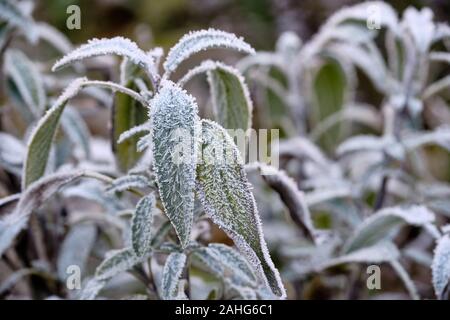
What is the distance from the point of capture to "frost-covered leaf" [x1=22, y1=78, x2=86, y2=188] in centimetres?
85

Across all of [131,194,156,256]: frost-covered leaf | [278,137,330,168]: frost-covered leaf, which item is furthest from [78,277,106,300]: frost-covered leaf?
[278,137,330,168]: frost-covered leaf

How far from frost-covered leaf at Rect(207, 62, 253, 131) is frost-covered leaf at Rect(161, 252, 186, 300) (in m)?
0.24

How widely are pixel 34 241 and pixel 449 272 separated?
2.69 ft

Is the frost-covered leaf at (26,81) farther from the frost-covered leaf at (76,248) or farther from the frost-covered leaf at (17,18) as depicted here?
the frost-covered leaf at (76,248)

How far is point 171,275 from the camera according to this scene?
2.75 feet

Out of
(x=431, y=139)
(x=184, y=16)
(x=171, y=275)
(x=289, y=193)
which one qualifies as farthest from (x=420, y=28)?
(x=184, y=16)

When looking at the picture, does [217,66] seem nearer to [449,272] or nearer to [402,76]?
[449,272]

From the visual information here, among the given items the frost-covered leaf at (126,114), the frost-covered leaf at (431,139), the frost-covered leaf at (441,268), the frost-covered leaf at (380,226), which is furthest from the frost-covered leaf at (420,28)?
the frost-covered leaf at (126,114)

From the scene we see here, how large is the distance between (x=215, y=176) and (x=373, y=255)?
471mm

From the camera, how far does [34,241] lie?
1.29m

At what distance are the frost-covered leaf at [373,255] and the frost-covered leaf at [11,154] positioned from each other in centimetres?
62

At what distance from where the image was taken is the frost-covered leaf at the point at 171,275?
32.6 inches

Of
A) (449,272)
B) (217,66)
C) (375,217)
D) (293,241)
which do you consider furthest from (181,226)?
(293,241)
